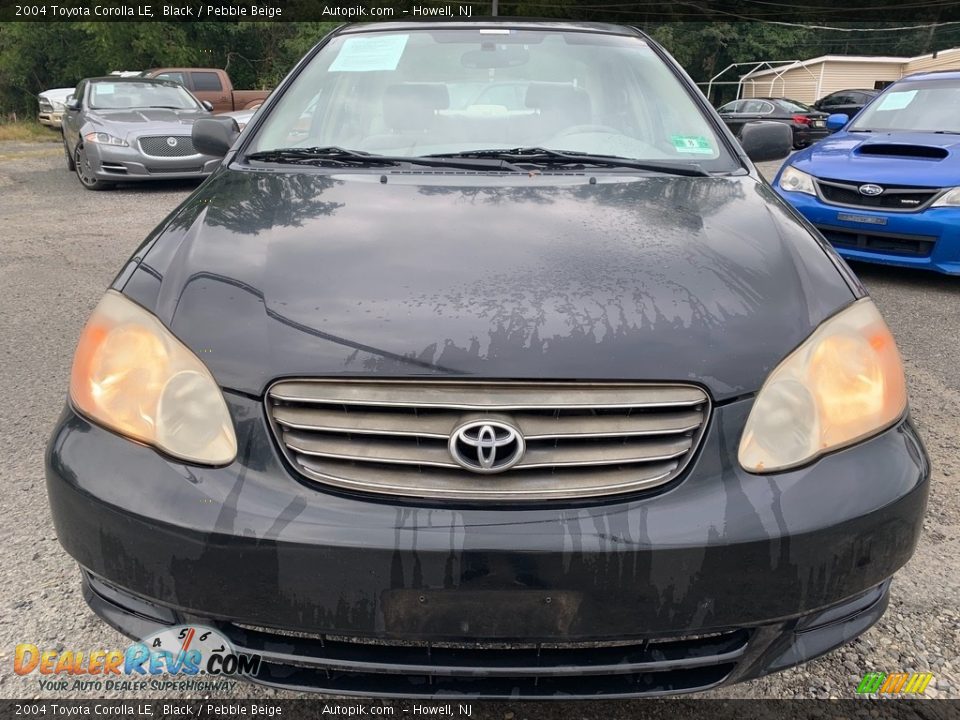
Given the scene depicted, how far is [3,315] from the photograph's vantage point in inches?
Result: 176

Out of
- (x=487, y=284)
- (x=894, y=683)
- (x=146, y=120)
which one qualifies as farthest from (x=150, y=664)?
(x=146, y=120)

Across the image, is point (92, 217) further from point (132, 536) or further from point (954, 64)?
point (954, 64)

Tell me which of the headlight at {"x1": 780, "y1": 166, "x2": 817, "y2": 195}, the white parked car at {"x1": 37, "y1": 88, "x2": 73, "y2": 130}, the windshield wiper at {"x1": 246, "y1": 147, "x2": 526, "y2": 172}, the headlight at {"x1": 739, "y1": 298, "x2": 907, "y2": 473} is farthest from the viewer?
the white parked car at {"x1": 37, "y1": 88, "x2": 73, "y2": 130}

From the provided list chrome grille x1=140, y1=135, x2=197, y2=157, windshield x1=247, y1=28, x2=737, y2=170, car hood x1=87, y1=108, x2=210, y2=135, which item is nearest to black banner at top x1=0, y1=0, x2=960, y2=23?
car hood x1=87, y1=108, x2=210, y2=135

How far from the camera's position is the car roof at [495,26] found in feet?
9.38

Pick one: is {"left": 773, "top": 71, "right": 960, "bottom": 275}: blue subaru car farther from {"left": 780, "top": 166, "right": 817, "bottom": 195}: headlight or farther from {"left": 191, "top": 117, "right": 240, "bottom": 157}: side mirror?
{"left": 191, "top": 117, "right": 240, "bottom": 157}: side mirror

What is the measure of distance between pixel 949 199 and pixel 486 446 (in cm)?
485

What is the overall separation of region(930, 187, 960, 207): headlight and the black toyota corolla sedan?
4047 mm

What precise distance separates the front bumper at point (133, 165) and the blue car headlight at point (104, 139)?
1.6 inches

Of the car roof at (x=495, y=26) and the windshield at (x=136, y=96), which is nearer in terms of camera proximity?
the car roof at (x=495, y=26)

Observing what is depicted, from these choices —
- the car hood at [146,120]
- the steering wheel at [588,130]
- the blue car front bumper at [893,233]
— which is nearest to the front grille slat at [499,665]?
the steering wheel at [588,130]

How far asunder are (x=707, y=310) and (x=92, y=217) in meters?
7.75

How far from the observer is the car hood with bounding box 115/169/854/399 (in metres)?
1.37

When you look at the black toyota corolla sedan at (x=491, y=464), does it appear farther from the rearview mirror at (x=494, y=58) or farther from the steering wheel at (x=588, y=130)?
the rearview mirror at (x=494, y=58)
